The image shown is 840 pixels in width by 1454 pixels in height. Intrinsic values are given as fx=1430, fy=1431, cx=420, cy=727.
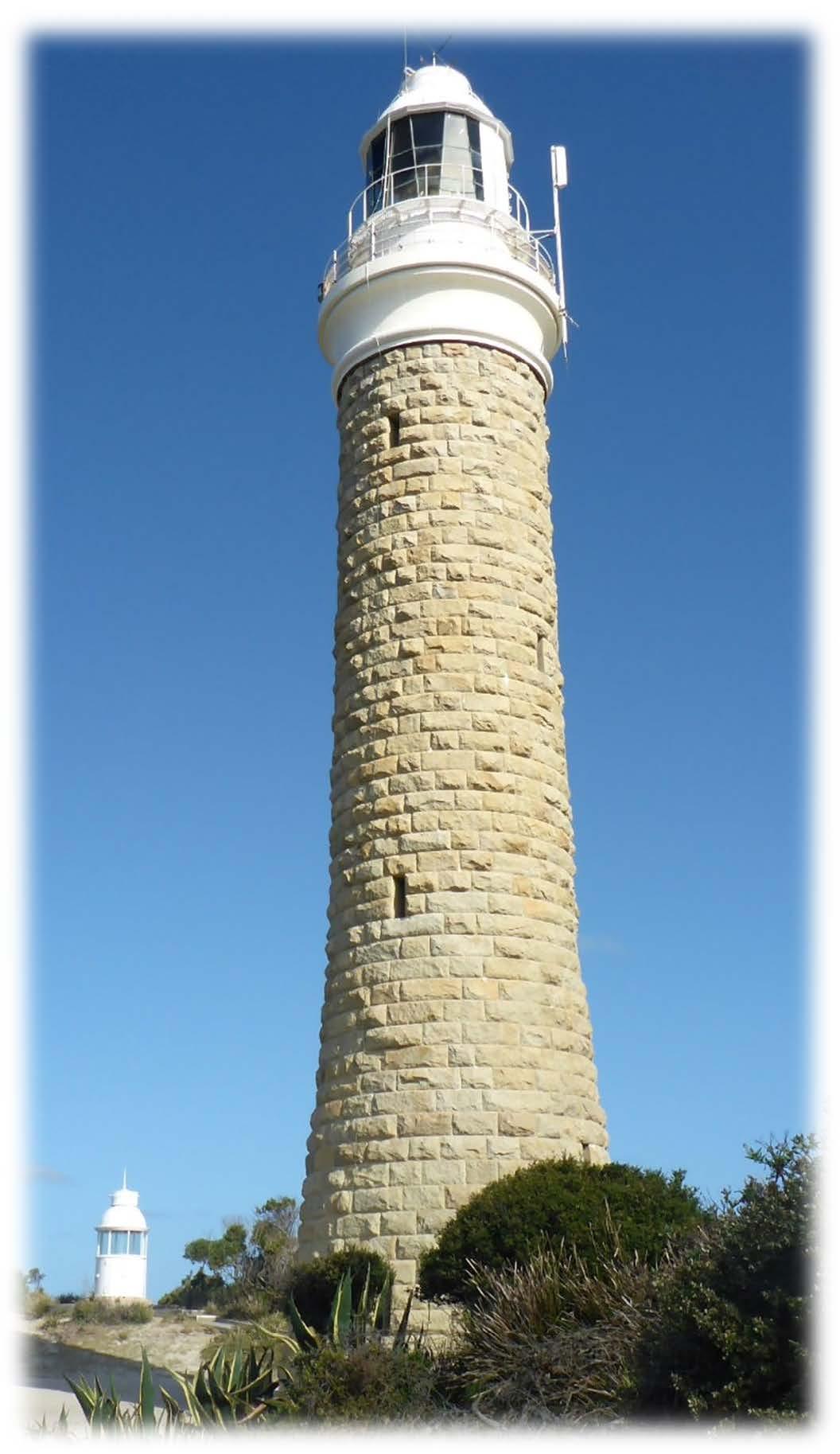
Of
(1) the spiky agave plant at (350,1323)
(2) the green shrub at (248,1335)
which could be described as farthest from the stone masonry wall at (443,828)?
(2) the green shrub at (248,1335)

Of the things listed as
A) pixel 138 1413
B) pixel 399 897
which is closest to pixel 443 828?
pixel 399 897

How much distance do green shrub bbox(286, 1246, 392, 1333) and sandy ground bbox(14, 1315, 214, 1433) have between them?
11.6 feet

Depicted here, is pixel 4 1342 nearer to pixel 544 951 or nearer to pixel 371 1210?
pixel 371 1210

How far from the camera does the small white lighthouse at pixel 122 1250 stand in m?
27.3

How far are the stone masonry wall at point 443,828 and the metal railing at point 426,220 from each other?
4.46 ft

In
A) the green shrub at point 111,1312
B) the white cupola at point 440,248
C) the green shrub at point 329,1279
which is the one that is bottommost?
the green shrub at point 111,1312

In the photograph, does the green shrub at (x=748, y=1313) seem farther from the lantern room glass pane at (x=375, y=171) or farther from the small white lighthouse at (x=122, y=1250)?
the small white lighthouse at (x=122, y=1250)

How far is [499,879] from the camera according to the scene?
529 inches

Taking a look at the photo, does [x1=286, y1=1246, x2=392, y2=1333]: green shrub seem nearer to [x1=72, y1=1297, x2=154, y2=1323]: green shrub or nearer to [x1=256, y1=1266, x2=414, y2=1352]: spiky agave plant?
[x1=256, y1=1266, x2=414, y2=1352]: spiky agave plant

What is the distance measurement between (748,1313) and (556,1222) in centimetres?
348

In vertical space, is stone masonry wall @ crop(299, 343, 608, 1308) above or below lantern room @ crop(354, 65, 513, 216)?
below

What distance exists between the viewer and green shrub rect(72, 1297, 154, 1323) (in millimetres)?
24078

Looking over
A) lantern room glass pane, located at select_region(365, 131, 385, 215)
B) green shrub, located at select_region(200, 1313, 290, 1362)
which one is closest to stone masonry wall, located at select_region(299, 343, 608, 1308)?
green shrub, located at select_region(200, 1313, 290, 1362)

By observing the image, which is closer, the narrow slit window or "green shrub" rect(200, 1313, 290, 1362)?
"green shrub" rect(200, 1313, 290, 1362)
